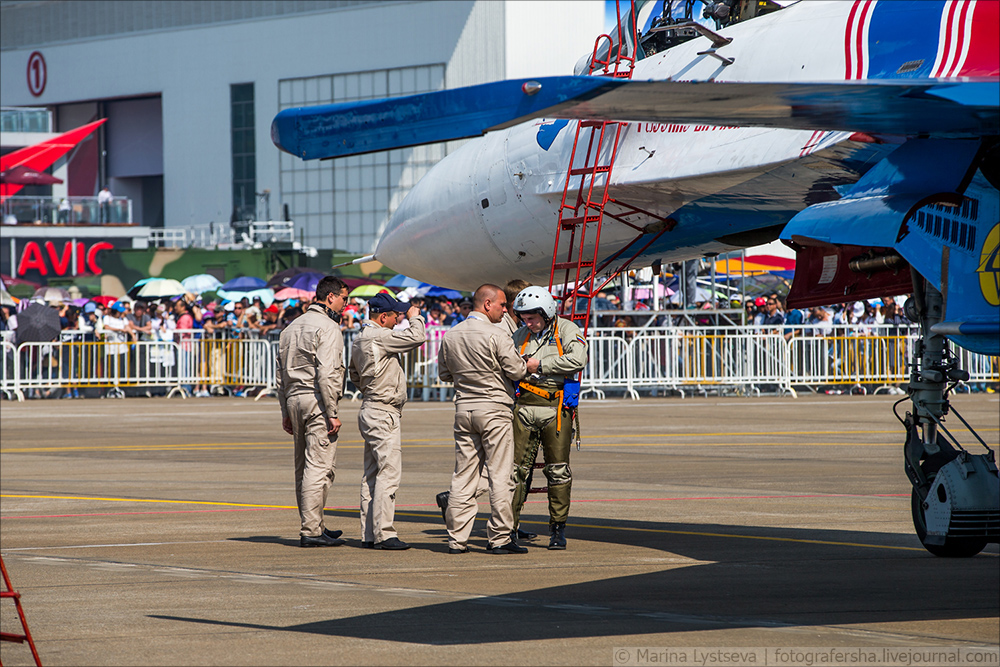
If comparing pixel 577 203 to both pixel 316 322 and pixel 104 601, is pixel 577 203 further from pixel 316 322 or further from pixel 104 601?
pixel 104 601

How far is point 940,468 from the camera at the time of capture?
9094mm

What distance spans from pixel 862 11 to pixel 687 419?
50.3 feet

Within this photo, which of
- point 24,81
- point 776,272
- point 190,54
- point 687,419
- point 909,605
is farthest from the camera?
point 24,81

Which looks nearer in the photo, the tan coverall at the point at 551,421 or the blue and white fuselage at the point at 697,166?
the blue and white fuselage at the point at 697,166

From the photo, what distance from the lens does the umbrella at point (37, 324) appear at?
95.6 ft

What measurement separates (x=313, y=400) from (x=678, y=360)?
59.3 ft

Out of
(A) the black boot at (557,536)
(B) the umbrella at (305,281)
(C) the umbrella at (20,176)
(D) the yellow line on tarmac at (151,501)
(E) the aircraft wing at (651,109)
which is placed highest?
(C) the umbrella at (20,176)

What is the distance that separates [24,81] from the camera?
8638 cm

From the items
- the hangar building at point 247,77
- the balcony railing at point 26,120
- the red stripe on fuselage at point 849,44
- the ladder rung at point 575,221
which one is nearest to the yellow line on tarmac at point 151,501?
the ladder rung at point 575,221

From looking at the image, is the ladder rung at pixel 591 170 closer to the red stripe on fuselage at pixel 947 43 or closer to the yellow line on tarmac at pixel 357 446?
the red stripe on fuselage at pixel 947 43

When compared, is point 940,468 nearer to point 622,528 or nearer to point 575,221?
point 622,528

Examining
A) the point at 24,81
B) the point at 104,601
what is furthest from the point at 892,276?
the point at 24,81

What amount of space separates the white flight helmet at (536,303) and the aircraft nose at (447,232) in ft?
4.32

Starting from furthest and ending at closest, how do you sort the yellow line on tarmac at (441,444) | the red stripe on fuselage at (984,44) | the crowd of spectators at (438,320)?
1. the crowd of spectators at (438,320)
2. the yellow line on tarmac at (441,444)
3. the red stripe on fuselage at (984,44)
